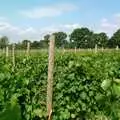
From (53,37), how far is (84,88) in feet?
5.74

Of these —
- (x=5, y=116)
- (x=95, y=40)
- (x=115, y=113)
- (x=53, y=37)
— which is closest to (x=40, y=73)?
(x=53, y=37)

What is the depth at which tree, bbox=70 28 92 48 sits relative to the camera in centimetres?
9118

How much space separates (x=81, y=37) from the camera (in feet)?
321

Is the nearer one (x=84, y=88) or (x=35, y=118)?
(x=35, y=118)

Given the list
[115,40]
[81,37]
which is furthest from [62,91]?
[81,37]

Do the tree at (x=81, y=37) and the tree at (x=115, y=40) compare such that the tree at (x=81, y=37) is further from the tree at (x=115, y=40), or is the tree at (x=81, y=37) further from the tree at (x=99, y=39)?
the tree at (x=115, y=40)

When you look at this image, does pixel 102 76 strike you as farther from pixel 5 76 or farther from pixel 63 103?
pixel 5 76

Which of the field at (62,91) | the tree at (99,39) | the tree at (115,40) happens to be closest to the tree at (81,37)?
the tree at (99,39)

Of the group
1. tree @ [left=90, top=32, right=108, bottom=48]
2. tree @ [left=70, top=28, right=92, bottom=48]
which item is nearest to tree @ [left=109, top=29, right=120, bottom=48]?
tree @ [left=90, top=32, right=108, bottom=48]

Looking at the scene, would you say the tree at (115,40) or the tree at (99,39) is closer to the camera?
the tree at (99,39)

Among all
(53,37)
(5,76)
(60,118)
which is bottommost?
(60,118)

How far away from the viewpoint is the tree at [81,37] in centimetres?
9118

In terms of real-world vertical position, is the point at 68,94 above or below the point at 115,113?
below

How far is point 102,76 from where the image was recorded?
819cm
